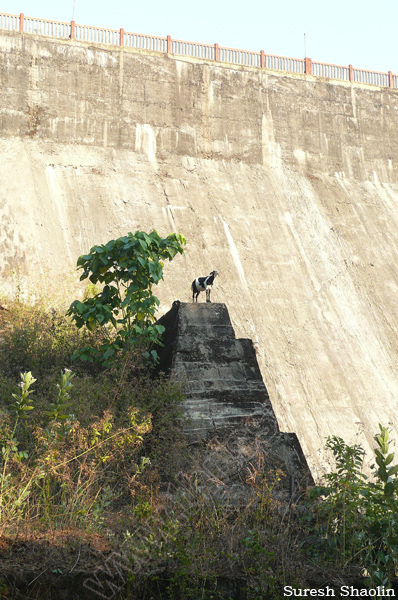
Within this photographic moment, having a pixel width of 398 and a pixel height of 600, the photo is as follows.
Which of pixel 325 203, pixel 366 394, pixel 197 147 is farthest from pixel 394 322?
pixel 197 147

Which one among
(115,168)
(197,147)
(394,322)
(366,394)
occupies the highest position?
(197,147)

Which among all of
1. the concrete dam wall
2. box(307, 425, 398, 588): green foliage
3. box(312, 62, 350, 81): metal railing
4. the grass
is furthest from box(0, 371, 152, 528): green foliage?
box(312, 62, 350, 81): metal railing

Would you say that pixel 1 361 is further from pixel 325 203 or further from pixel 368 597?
pixel 325 203

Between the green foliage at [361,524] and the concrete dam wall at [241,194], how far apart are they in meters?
6.76

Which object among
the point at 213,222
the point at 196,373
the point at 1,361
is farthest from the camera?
the point at 213,222

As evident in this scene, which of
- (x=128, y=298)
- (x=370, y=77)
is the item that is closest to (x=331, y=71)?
(x=370, y=77)

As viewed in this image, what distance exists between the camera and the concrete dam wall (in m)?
13.1

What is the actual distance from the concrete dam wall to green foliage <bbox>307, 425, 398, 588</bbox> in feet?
22.2

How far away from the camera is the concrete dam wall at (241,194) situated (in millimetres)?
13133

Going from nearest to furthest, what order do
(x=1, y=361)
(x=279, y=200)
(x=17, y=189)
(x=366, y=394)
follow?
1. (x=1, y=361)
2. (x=366, y=394)
3. (x=17, y=189)
4. (x=279, y=200)

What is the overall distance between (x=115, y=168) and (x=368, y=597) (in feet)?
42.9

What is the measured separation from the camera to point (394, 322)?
1488 centimetres

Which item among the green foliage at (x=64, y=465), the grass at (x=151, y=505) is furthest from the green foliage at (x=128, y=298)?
the green foliage at (x=64, y=465)

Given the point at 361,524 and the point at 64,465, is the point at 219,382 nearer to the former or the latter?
the point at 64,465
